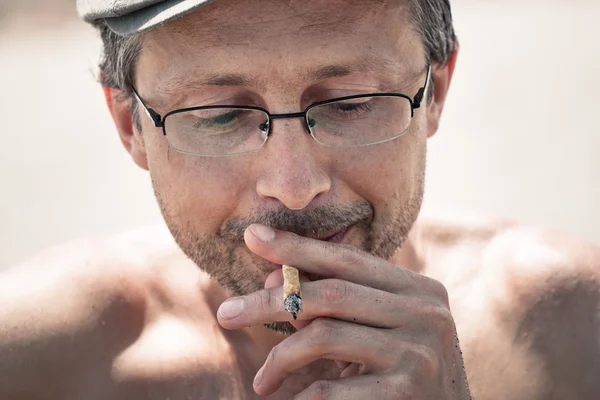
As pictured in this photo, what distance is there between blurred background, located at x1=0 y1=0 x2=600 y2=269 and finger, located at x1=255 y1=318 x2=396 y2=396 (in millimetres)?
3928

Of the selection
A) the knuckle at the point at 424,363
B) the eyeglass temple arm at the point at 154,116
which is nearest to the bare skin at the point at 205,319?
the knuckle at the point at 424,363

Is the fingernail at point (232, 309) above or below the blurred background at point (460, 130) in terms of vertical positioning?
above

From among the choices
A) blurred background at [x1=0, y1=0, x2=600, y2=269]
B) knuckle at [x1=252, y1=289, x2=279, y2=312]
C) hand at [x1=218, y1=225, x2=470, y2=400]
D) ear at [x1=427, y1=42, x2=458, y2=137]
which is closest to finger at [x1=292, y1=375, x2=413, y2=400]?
hand at [x1=218, y1=225, x2=470, y2=400]

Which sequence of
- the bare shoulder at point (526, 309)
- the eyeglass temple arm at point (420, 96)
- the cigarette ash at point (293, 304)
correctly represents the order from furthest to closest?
the bare shoulder at point (526, 309)
the eyeglass temple arm at point (420, 96)
the cigarette ash at point (293, 304)

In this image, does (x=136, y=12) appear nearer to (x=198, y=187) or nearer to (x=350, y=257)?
(x=198, y=187)

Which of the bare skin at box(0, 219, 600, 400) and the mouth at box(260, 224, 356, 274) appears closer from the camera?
the mouth at box(260, 224, 356, 274)

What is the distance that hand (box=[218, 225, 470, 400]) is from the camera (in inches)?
84.4

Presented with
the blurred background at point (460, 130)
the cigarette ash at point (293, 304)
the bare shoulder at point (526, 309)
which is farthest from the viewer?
the blurred background at point (460, 130)

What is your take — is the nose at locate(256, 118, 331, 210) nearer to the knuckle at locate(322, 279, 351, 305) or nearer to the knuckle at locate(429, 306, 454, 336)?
the knuckle at locate(322, 279, 351, 305)

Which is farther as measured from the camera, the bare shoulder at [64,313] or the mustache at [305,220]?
the bare shoulder at [64,313]

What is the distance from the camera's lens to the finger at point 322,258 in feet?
7.21

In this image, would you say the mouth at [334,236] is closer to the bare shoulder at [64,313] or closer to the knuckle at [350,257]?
the knuckle at [350,257]

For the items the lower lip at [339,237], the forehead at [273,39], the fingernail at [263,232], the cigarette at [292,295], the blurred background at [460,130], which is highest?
the forehead at [273,39]

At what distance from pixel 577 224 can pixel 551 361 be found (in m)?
3.31
